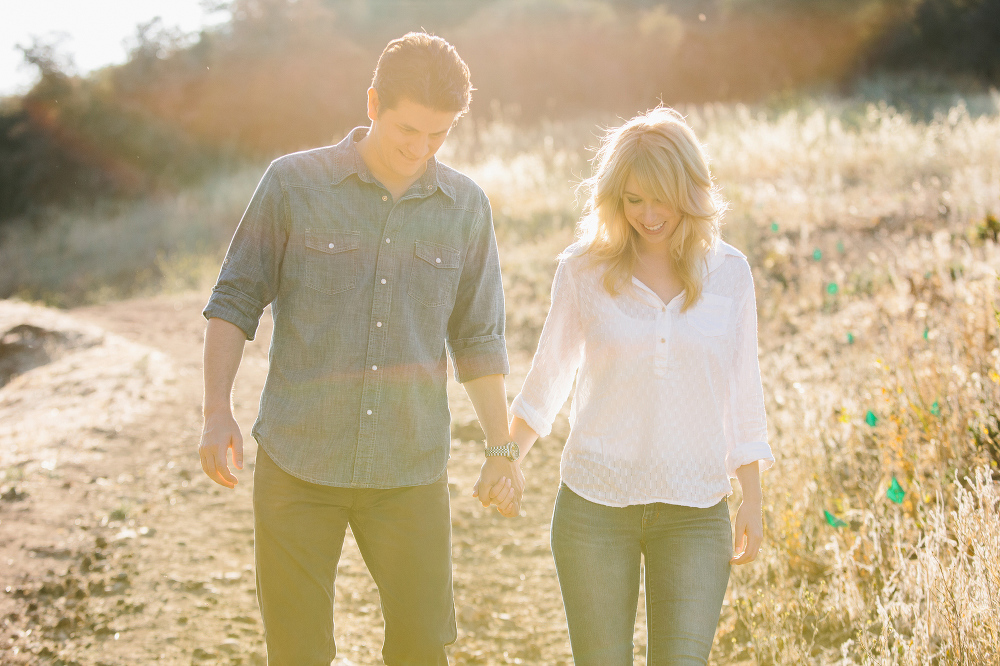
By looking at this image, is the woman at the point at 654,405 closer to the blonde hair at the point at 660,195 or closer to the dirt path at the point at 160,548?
the blonde hair at the point at 660,195

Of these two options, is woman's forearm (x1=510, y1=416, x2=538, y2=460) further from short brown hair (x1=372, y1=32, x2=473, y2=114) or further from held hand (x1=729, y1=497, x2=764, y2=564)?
short brown hair (x1=372, y1=32, x2=473, y2=114)

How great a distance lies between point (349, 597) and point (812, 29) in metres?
27.9

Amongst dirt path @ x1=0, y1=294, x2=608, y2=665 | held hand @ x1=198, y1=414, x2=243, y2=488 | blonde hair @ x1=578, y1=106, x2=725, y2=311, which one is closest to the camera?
held hand @ x1=198, y1=414, x2=243, y2=488

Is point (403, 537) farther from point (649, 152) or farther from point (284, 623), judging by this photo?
point (649, 152)

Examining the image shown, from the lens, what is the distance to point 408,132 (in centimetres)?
238

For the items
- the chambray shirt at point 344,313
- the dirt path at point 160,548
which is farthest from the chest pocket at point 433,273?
the dirt path at point 160,548

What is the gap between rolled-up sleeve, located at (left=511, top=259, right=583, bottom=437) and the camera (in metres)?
2.55

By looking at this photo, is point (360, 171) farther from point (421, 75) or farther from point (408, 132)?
point (421, 75)

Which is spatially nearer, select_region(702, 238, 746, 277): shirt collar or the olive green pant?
the olive green pant

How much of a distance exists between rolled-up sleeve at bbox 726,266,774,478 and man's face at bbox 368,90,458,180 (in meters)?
1.02

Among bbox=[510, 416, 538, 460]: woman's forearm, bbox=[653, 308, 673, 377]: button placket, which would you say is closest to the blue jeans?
bbox=[510, 416, 538, 460]: woman's forearm

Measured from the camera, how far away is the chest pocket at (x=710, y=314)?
2416 mm

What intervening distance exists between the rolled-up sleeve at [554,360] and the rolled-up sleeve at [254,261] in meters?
0.82

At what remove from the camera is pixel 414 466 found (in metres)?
2.46
